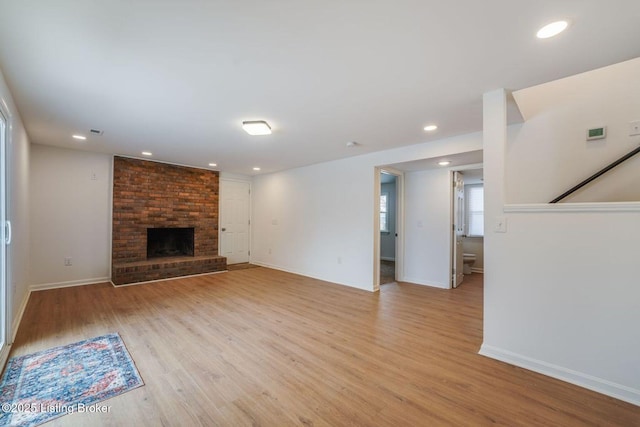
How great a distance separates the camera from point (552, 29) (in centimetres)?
166

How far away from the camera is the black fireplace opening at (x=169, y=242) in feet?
19.6

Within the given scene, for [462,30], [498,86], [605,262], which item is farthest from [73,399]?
[498,86]

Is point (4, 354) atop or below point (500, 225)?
below

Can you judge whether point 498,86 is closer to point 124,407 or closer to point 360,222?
point 360,222

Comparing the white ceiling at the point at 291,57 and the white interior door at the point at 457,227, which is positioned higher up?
the white ceiling at the point at 291,57

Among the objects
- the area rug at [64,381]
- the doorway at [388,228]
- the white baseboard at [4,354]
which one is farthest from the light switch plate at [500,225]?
the white baseboard at [4,354]

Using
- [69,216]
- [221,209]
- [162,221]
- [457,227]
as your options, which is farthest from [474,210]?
[69,216]

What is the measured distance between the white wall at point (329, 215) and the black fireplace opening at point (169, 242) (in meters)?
1.72

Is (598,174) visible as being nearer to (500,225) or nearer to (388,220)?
(500,225)

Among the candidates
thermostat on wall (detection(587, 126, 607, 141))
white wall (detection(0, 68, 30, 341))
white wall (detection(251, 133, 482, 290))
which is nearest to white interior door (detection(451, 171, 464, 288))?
white wall (detection(251, 133, 482, 290))

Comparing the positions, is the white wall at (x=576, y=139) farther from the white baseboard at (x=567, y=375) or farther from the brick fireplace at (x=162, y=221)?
the brick fireplace at (x=162, y=221)

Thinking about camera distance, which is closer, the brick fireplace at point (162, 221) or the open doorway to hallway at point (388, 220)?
the brick fireplace at point (162, 221)

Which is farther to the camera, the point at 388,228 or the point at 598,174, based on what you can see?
the point at 388,228

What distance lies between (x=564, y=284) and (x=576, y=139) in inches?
69.3
